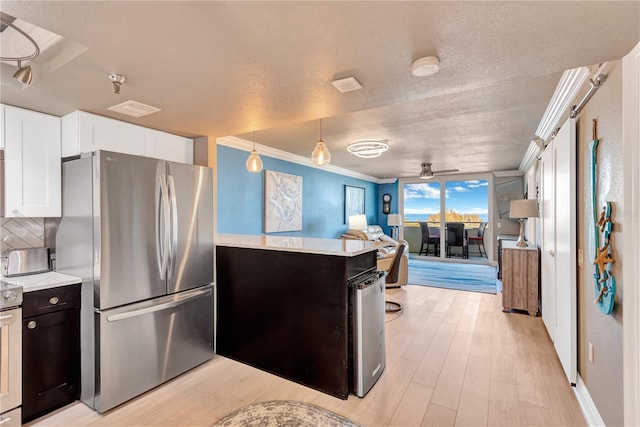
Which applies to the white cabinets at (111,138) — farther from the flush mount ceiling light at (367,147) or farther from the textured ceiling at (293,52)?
the flush mount ceiling light at (367,147)

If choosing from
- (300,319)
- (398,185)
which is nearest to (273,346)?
(300,319)

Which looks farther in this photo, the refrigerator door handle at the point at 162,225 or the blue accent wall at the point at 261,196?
the blue accent wall at the point at 261,196

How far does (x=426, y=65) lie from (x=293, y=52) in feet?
2.28

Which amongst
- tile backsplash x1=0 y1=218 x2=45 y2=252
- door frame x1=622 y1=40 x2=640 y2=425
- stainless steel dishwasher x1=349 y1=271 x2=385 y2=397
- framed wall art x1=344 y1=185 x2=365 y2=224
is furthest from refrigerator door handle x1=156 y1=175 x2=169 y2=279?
framed wall art x1=344 y1=185 x2=365 y2=224

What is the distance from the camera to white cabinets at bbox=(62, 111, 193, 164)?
2377 mm

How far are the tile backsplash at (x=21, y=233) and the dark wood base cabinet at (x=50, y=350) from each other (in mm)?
685

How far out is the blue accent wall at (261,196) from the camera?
4.27m

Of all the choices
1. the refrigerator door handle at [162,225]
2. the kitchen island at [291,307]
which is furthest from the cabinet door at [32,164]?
the kitchen island at [291,307]

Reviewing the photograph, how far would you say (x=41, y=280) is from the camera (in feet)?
→ 7.12

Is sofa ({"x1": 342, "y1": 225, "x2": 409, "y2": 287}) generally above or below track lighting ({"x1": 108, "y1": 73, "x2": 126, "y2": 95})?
below

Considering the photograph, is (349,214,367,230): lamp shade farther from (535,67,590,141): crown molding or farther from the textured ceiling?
the textured ceiling

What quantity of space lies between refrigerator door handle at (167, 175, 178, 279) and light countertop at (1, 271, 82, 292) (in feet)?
1.99

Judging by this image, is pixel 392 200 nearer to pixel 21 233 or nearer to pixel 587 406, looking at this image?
pixel 587 406

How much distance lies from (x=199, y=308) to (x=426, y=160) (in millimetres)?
5161
